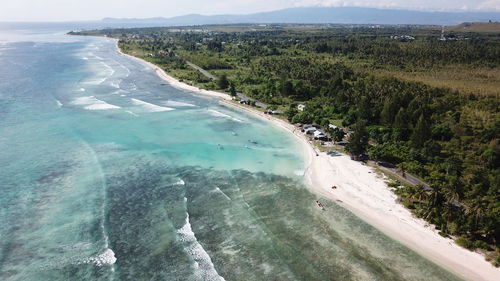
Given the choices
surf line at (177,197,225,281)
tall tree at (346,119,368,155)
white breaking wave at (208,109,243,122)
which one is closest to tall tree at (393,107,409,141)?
tall tree at (346,119,368,155)

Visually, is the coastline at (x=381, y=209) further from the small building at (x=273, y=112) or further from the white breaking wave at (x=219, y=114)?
the white breaking wave at (x=219, y=114)

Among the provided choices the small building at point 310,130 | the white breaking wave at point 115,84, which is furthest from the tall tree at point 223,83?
the small building at point 310,130

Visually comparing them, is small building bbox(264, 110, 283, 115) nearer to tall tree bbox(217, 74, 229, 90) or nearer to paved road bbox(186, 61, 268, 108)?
paved road bbox(186, 61, 268, 108)

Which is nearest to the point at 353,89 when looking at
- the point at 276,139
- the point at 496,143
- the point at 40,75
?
the point at 276,139

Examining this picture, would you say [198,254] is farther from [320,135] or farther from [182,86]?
[182,86]

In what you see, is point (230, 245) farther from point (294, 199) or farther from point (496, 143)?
point (496, 143)

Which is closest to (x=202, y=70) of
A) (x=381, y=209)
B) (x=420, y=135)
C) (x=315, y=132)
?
(x=315, y=132)
